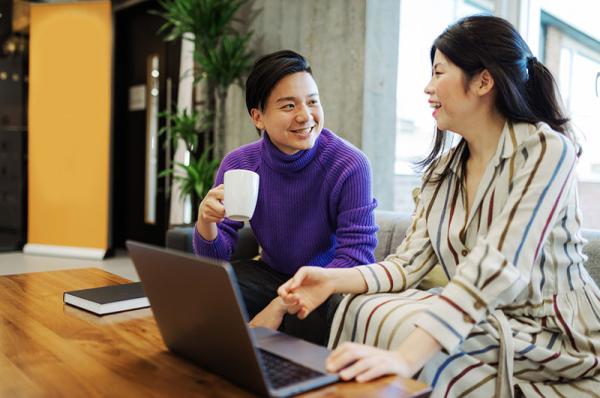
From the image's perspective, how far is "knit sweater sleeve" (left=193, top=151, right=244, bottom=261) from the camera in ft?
5.91

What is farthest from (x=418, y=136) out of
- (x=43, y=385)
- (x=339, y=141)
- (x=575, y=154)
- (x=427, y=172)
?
(x=43, y=385)

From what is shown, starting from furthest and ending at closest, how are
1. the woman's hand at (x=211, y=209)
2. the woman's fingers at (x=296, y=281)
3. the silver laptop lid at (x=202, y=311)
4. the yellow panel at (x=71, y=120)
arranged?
the yellow panel at (x=71, y=120) → the woman's hand at (x=211, y=209) → the woman's fingers at (x=296, y=281) → the silver laptop lid at (x=202, y=311)

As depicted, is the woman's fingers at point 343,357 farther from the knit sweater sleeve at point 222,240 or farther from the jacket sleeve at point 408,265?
the knit sweater sleeve at point 222,240

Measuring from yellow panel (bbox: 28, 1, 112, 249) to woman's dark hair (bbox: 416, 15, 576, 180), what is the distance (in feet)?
15.6

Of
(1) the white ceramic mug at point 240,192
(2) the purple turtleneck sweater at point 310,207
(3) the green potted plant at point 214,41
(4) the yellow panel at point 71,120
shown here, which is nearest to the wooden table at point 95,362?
(1) the white ceramic mug at point 240,192

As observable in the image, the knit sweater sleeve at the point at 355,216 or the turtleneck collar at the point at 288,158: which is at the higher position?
the turtleneck collar at the point at 288,158

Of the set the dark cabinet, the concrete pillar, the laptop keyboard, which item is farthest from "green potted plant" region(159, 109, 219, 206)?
the laptop keyboard

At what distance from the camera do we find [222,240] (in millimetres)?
1836

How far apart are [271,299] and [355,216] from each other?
1.29 feet

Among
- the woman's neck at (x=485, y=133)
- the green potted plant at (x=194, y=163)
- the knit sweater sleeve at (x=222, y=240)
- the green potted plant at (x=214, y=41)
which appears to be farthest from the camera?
the green potted plant at (x=194, y=163)

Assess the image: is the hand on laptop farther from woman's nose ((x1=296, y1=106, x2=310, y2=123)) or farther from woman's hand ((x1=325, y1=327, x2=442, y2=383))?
woman's hand ((x1=325, y1=327, x2=442, y2=383))

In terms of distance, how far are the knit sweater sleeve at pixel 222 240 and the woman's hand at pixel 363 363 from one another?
95 centimetres

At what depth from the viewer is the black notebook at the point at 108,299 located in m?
1.36

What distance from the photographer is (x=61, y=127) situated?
556 centimetres
